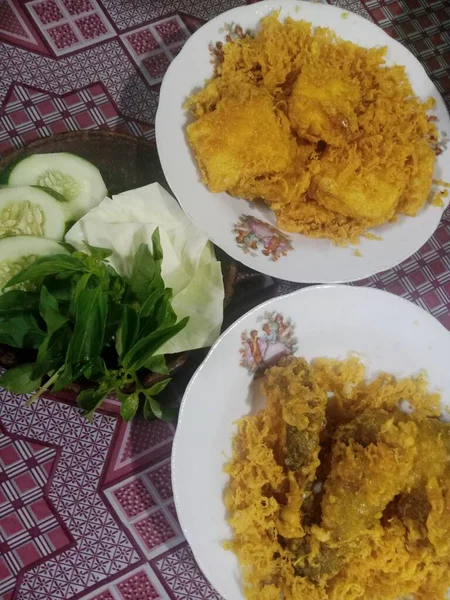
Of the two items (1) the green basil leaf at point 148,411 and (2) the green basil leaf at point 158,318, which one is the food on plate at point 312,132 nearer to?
(2) the green basil leaf at point 158,318

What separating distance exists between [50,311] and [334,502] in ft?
2.26

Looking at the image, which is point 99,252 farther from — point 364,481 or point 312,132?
point 364,481

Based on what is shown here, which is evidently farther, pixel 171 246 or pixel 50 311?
pixel 171 246

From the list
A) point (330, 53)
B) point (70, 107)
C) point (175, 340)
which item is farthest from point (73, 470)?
point (330, 53)

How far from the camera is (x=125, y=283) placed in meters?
1.23

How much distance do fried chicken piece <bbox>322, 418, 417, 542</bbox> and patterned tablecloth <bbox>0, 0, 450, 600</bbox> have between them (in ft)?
1.40

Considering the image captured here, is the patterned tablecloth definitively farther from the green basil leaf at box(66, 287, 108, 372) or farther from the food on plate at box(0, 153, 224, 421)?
the green basil leaf at box(66, 287, 108, 372)

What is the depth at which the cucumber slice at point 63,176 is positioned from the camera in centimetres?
131

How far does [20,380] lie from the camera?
1.15m

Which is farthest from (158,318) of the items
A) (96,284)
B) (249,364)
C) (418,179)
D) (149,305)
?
(418,179)

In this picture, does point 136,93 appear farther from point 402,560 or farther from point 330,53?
point 402,560

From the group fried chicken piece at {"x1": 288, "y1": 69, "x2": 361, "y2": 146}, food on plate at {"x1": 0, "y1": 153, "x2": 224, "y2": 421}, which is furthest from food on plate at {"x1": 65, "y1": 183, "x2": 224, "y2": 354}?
fried chicken piece at {"x1": 288, "y1": 69, "x2": 361, "y2": 146}

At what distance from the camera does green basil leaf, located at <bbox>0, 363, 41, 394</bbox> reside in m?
1.14

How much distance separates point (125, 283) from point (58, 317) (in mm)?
191
